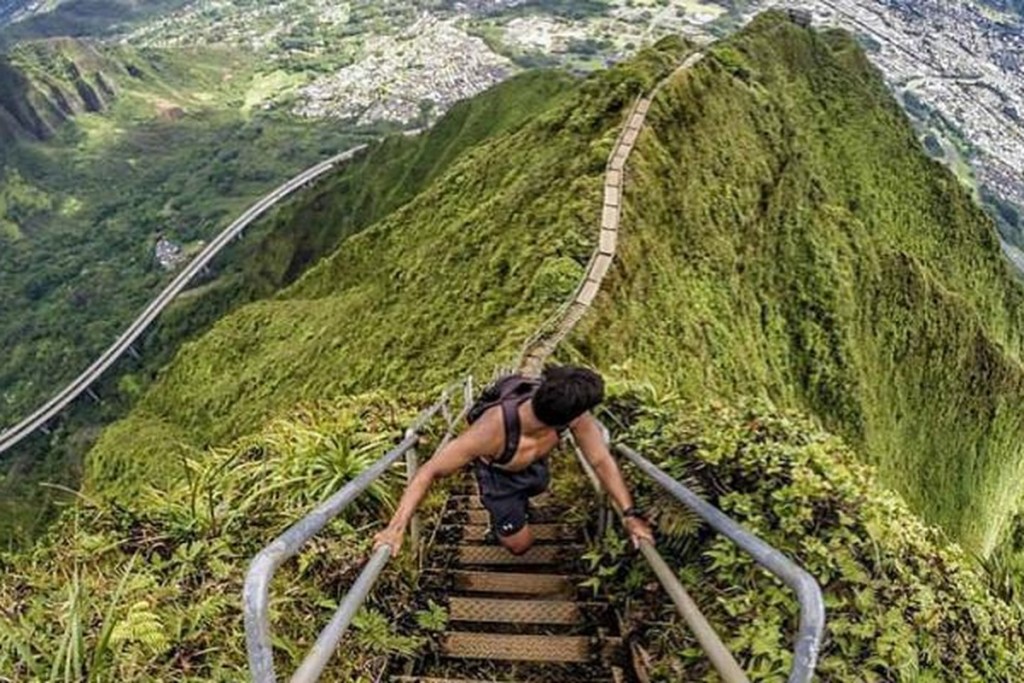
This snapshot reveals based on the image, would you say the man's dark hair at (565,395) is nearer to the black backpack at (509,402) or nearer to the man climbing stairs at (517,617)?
the black backpack at (509,402)

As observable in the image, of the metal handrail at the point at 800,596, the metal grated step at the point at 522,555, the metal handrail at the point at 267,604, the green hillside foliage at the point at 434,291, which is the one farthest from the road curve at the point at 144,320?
the metal handrail at the point at 800,596

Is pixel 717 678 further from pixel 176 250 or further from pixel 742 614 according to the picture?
pixel 176 250

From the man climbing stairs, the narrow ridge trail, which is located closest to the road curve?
the narrow ridge trail

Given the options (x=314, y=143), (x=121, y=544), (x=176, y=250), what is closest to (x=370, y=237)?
(x=121, y=544)

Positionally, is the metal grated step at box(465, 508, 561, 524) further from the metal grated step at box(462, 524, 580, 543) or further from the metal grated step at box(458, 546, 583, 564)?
the metal grated step at box(458, 546, 583, 564)

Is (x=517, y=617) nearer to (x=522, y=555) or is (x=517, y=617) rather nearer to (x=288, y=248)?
(x=522, y=555)

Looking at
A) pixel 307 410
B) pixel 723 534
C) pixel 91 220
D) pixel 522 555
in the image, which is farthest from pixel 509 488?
pixel 91 220
